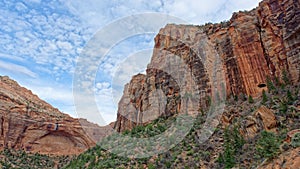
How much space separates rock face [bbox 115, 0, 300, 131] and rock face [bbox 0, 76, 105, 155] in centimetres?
2442

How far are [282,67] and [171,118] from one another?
16522 millimetres

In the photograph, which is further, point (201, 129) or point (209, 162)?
point (201, 129)

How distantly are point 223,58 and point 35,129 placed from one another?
51.0 m

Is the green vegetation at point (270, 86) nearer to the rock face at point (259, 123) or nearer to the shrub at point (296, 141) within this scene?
the rock face at point (259, 123)

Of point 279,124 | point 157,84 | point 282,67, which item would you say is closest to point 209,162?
point 279,124

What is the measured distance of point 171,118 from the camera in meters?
37.3

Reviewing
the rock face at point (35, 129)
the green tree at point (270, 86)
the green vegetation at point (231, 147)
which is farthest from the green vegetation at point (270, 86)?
the rock face at point (35, 129)

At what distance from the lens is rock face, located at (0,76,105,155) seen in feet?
196

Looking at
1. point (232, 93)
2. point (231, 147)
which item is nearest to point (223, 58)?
point (232, 93)

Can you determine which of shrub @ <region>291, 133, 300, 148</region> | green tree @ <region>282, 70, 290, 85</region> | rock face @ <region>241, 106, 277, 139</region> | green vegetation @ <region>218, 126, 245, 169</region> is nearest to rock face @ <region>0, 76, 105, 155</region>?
green vegetation @ <region>218, 126, 245, 169</region>

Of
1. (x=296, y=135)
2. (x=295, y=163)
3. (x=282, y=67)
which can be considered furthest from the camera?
(x=282, y=67)

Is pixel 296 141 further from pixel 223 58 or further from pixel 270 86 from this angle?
pixel 223 58

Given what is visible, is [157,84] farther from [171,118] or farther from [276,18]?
[276,18]

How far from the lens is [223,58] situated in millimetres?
35812
